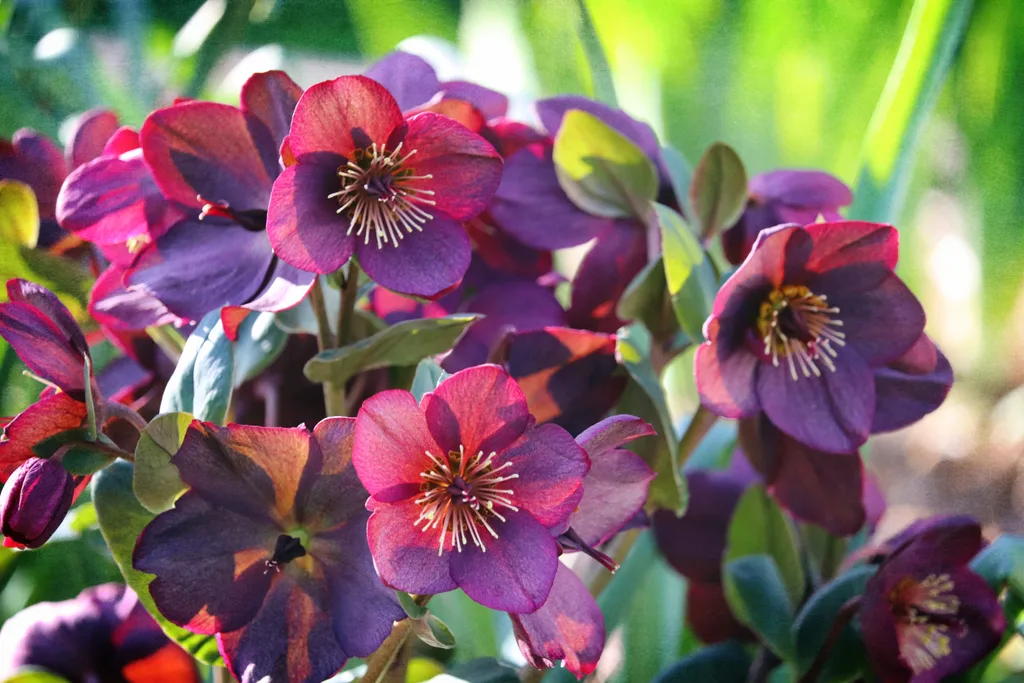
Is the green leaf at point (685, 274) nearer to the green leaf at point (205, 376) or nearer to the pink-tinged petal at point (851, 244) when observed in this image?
the pink-tinged petal at point (851, 244)

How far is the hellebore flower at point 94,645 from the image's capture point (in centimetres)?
39

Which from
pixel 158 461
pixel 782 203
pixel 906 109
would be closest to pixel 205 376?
pixel 158 461

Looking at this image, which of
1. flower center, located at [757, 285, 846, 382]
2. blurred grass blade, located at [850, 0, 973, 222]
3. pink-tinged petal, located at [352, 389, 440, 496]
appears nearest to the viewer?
pink-tinged petal, located at [352, 389, 440, 496]

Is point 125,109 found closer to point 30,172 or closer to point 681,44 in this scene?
point 30,172

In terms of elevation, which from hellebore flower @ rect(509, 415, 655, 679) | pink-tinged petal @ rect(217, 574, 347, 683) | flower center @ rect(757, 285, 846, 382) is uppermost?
flower center @ rect(757, 285, 846, 382)

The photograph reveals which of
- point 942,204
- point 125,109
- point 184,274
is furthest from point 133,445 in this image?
point 942,204

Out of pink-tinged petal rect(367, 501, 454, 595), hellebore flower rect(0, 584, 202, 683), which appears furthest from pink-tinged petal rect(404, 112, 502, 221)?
hellebore flower rect(0, 584, 202, 683)

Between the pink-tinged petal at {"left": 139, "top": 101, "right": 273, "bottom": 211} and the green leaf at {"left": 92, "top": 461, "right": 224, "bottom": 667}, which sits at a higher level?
the pink-tinged petal at {"left": 139, "top": 101, "right": 273, "bottom": 211}

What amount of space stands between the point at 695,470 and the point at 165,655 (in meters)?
0.27

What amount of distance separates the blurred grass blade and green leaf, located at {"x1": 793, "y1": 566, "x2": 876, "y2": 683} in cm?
19

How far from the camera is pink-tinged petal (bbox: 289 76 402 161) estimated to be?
29 cm

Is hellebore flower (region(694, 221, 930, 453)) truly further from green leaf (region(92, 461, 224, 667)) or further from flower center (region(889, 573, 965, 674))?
green leaf (region(92, 461, 224, 667))

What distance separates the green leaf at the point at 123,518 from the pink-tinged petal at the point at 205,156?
0.10 metres

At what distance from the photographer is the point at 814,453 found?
0.40m
